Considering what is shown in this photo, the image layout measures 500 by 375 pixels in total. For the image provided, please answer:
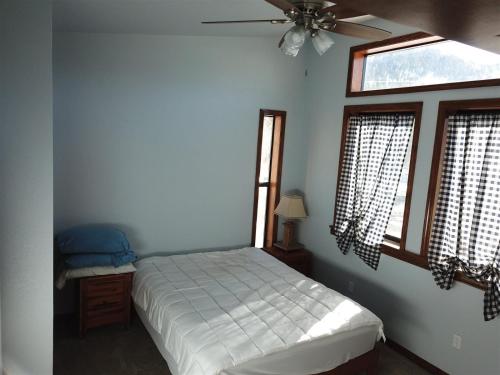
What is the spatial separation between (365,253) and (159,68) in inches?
103

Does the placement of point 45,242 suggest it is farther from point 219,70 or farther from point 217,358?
point 219,70

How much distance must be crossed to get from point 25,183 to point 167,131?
188 centimetres

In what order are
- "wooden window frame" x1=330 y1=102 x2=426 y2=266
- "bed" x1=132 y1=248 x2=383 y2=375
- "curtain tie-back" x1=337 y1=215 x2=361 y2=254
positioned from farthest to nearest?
"curtain tie-back" x1=337 y1=215 x2=361 y2=254, "wooden window frame" x1=330 y1=102 x2=426 y2=266, "bed" x1=132 y1=248 x2=383 y2=375

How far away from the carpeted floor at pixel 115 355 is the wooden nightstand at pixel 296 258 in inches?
46.6

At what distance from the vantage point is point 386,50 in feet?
11.6

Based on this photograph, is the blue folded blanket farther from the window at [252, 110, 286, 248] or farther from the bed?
the window at [252, 110, 286, 248]

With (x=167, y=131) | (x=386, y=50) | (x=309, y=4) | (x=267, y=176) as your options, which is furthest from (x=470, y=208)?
(x=167, y=131)

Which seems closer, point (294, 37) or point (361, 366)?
point (294, 37)

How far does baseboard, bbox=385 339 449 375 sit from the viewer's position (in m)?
3.09

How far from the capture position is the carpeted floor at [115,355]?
2832 mm

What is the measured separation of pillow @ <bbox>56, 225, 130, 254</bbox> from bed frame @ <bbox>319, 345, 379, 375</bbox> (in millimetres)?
1940

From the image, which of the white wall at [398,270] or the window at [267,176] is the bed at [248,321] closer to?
the white wall at [398,270]

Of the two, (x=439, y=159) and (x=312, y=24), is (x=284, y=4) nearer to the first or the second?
(x=312, y=24)

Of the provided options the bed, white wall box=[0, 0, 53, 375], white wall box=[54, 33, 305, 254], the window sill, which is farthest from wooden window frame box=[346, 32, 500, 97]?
white wall box=[0, 0, 53, 375]
